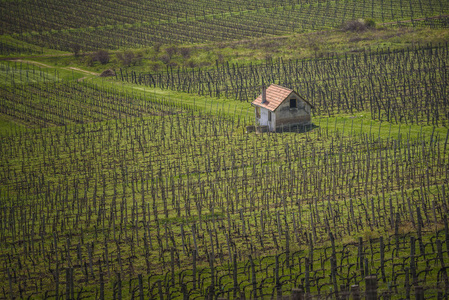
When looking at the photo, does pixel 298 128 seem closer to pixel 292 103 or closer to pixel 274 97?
pixel 292 103

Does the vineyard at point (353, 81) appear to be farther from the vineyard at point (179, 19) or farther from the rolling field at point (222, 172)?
the vineyard at point (179, 19)

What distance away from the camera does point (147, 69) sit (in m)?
68.5

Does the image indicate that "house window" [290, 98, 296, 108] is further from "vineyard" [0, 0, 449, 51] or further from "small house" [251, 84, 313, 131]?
"vineyard" [0, 0, 449, 51]

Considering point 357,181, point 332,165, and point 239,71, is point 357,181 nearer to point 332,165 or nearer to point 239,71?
point 332,165

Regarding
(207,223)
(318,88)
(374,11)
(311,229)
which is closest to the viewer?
(311,229)

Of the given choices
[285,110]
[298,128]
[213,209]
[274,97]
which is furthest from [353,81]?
[213,209]

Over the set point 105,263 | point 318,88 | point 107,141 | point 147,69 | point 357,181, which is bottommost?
point 105,263

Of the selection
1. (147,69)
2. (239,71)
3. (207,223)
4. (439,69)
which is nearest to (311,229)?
(207,223)

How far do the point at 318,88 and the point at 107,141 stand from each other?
19.0m

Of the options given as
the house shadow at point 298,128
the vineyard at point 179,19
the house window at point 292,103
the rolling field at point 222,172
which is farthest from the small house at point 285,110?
the vineyard at point 179,19

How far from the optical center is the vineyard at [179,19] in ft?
281

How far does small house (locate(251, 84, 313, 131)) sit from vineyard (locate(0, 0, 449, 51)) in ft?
139

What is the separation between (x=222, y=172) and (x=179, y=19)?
67147mm

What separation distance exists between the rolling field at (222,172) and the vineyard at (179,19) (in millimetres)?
1104
